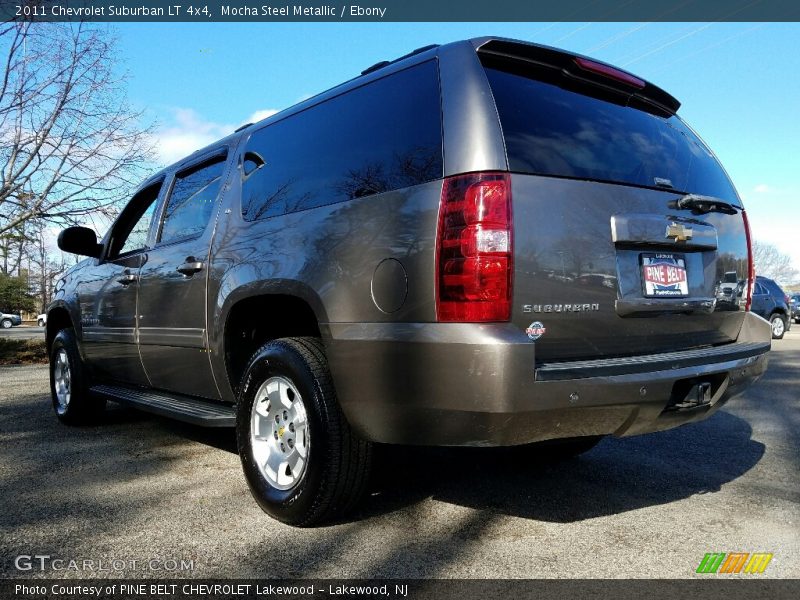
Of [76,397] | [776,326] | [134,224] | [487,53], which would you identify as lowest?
[776,326]

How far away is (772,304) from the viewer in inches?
622

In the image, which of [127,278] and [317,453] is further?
[127,278]

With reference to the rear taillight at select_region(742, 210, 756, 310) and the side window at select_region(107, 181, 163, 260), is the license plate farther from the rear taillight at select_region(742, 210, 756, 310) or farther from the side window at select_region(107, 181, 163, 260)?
the side window at select_region(107, 181, 163, 260)

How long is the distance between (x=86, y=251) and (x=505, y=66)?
3.77 meters

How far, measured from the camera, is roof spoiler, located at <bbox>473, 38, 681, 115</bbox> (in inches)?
99.7

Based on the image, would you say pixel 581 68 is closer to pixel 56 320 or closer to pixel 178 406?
pixel 178 406

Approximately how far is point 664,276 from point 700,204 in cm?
47

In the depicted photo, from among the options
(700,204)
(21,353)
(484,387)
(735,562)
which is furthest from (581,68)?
(21,353)

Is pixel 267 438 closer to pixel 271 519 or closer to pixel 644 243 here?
pixel 271 519

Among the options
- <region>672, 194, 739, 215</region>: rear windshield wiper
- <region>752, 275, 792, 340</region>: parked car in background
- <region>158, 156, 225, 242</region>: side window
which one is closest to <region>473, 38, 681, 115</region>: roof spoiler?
<region>672, 194, 739, 215</region>: rear windshield wiper

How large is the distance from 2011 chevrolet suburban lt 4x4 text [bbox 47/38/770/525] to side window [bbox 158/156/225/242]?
0.25m

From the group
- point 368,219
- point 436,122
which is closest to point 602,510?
point 368,219

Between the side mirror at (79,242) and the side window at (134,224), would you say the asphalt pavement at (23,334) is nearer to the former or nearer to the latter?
the side mirror at (79,242)

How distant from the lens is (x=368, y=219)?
2504 millimetres
